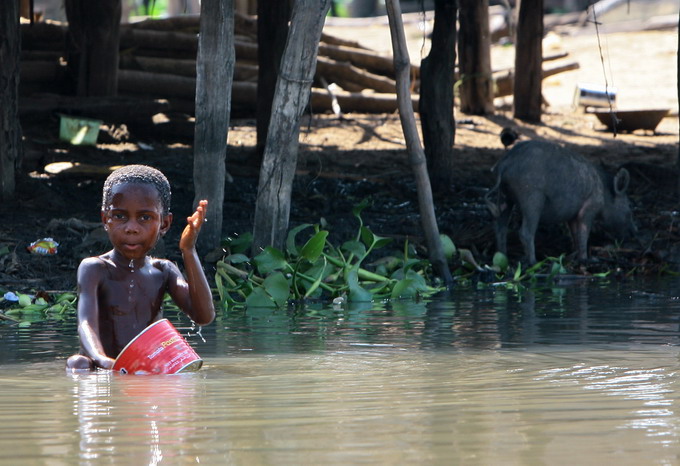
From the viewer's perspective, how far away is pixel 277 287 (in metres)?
7.39

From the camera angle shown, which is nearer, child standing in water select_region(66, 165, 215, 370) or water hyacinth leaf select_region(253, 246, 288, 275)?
child standing in water select_region(66, 165, 215, 370)

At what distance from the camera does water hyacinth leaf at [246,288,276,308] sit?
7488 millimetres

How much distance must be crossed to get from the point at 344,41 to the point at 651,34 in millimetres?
10973

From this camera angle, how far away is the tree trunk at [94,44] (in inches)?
518

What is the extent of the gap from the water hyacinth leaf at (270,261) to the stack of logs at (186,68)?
7.44 m

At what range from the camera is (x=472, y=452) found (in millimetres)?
2971

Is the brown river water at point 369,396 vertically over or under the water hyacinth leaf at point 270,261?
under

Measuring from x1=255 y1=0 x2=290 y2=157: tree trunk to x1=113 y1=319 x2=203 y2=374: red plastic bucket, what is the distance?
24.5ft

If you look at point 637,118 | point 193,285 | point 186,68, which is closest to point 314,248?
point 193,285

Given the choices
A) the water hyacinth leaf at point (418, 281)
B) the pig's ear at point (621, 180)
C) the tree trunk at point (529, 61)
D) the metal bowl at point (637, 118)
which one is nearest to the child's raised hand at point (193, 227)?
the water hyacinth leaf at point (418, 281)

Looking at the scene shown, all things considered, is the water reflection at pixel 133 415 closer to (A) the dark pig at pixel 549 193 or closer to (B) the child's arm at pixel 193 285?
(B) the child's arm at pixel 193 285

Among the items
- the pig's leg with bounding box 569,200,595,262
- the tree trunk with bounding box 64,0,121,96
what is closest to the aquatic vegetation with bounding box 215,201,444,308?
the pig's leg with bounding box 569,200,595,262

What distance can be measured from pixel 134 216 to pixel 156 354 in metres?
0.65

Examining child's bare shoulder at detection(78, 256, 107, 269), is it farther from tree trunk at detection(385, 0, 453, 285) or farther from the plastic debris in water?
the plastic debris in water
